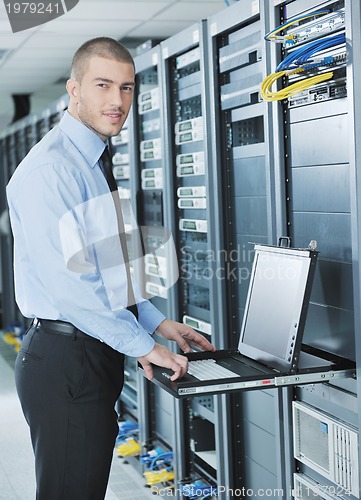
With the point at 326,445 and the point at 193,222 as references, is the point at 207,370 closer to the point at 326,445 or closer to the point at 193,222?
the point at 326,445

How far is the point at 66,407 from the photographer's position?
201 centimetres

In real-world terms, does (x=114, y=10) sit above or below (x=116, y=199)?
above

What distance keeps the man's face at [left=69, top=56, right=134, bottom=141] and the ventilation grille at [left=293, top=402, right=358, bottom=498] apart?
3.47ft

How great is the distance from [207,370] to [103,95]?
0.80 metres

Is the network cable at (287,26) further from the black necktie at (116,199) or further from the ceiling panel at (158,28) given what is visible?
the ceiling panel at (158,28)

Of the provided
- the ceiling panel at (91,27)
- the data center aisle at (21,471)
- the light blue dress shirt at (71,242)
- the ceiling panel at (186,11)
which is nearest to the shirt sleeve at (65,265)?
the light blue dress shirt at (71,242)

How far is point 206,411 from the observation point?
3.13 metres

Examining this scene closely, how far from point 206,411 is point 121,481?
2.57 feet

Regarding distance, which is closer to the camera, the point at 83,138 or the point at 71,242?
the point at 71,242

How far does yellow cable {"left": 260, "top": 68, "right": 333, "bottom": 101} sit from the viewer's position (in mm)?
2129

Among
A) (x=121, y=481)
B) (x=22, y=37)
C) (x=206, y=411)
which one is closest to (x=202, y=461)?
(x=206, y=411)

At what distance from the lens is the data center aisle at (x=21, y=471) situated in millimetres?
3491

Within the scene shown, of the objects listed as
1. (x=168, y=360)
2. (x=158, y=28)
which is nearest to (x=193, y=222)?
(x=168, y=360)

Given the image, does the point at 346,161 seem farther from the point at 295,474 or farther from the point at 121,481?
the point at 121,481
